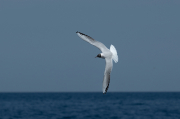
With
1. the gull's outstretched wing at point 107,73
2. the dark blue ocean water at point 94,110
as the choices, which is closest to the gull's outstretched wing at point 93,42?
the gull's outstretched wing at point 107,73

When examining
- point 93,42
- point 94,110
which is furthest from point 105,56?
point 94,110

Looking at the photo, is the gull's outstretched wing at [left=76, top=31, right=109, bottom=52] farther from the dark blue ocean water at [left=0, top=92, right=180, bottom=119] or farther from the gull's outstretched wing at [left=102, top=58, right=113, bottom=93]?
the dark blue ocean water at [left=0, top=92, right=180, bottom=119]

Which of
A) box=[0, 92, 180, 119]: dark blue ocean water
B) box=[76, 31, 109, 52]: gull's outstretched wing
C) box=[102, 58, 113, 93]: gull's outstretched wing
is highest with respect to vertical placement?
box=[76, 31, 109, 52]: gull's outstretched wing

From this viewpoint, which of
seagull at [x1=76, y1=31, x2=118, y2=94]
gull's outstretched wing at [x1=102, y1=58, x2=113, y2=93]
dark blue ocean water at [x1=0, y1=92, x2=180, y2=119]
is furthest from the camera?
dark blue ocean water at [x1=0, y1=92, x2=180, y2=119]

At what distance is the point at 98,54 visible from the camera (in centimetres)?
955

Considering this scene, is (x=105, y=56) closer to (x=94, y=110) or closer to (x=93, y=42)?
(x=93, y=42)

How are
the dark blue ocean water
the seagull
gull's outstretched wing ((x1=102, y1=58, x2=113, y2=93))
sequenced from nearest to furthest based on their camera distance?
gull's outstretched wing ((x1=102, y1=58, x2=113, y2=93)) < the seagull < the dark blue ocean water

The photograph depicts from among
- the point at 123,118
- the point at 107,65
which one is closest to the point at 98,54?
the point at 107,65

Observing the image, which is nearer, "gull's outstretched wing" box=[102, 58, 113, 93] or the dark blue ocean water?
"gull's outstretched wing" box=[102, 58, 113, 93]

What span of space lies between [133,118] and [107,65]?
169 feet

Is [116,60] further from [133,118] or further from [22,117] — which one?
[22,117]

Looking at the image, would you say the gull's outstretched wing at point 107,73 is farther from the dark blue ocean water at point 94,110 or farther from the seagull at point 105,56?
the dark blue ocean water at point 94,110

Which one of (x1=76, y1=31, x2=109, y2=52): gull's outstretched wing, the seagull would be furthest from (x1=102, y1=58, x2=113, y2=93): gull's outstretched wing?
(x1=76, y1=31, x2=109, y2=52): gull's outstretched wing

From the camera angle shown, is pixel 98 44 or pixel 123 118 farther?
pixel 123 118
